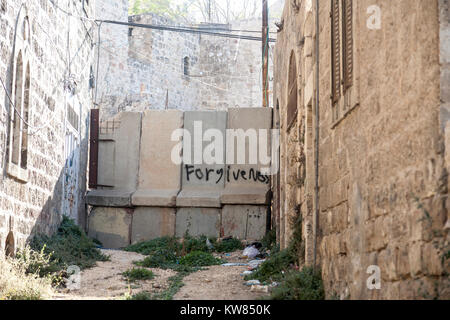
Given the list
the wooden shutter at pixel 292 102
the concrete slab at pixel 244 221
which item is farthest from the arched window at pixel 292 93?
the concrete slab at pixel 244 221

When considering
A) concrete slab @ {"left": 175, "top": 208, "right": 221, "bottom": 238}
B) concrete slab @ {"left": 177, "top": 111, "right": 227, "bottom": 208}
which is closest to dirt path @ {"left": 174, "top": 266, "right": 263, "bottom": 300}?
concrete slab @ {"left": 175, "top": 208, "right": 221, "bottom": 238}

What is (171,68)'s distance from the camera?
26938 mm

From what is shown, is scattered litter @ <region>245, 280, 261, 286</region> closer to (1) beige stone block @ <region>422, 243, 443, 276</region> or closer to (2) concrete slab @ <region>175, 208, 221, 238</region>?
(1) beige stone block @ <region>422, 243, 443, 276</region>

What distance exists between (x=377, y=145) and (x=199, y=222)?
971cm

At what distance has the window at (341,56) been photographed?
5.37 m

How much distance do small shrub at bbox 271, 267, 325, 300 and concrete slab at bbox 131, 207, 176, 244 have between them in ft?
25.1

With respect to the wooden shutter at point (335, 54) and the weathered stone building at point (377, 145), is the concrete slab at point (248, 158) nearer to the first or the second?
the weathered stone building at point (377, 145)

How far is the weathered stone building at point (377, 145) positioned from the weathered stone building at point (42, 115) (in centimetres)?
387

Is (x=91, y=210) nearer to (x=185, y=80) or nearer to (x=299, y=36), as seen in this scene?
(x=299, y=36)

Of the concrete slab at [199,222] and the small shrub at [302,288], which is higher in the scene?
the concrete slab at [199,222]

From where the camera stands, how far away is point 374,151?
14.8ft

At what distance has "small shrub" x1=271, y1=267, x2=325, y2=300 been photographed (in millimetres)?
5930
